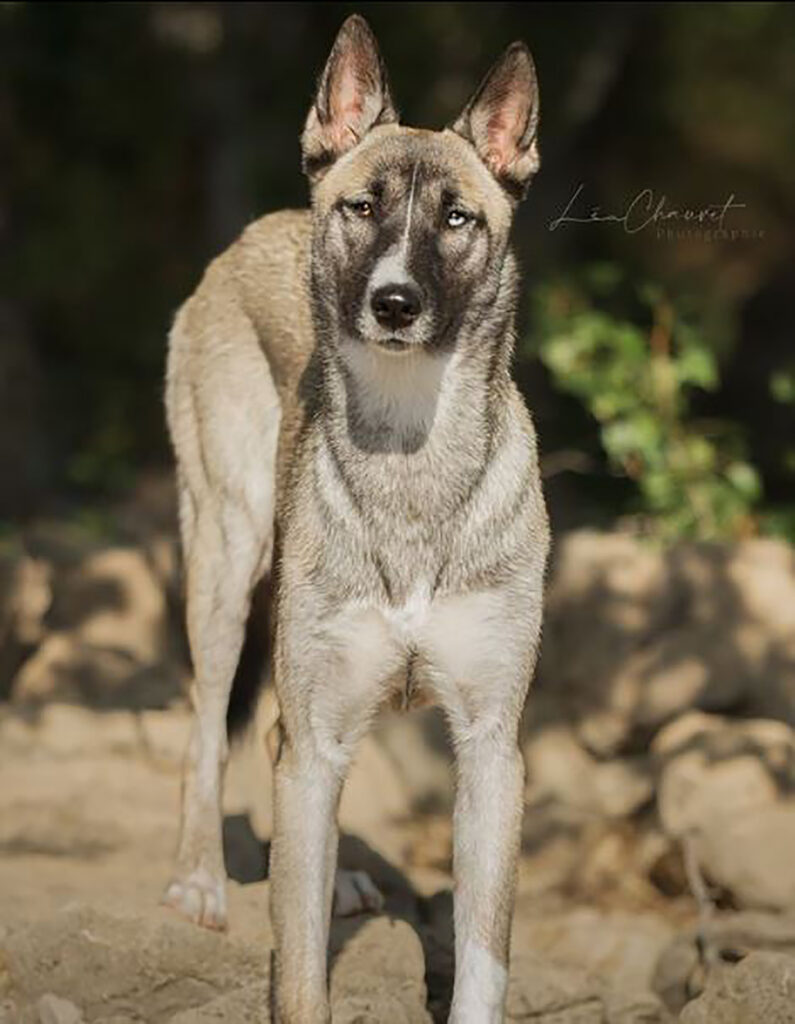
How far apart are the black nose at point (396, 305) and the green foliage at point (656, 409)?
14.0ft

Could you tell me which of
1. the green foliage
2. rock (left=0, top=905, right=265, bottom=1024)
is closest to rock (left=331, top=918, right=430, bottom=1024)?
rock (left=0, top=905, right=265, bottom=1024)

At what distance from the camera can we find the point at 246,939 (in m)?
6.12

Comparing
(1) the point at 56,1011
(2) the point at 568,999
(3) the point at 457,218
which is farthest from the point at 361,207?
(2) the point at 568,999

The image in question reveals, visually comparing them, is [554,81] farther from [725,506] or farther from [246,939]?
[246,939]

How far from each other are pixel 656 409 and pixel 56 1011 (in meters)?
4.96

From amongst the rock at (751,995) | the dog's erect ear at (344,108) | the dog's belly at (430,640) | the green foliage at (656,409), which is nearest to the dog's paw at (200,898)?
the dog's belly at (430,640)

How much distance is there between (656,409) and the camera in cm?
968

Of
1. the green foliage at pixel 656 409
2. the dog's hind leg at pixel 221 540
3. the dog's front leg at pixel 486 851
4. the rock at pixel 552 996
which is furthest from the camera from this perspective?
the green foliage at pixel 656 409

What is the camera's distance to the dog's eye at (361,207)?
533 cm

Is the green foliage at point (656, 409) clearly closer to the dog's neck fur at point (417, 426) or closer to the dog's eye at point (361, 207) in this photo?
the dog's neck fur at point (417, 426)

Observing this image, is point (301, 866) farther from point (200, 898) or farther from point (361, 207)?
point (361, 207)

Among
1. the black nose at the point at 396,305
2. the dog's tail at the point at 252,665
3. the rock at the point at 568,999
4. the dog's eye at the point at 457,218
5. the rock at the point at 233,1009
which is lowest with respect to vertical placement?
the rock at the point at 568,999

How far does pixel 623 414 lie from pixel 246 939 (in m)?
4.26

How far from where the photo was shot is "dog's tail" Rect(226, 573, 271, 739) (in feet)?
22.3
